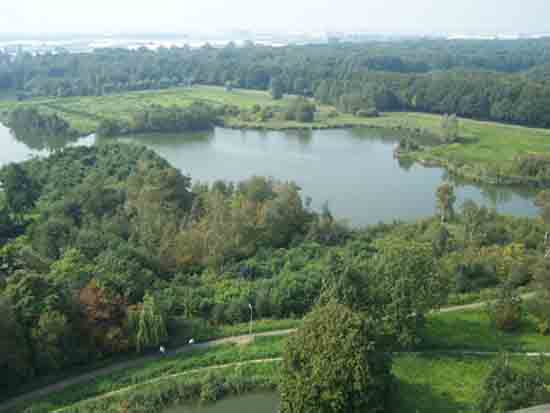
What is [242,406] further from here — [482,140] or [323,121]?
[323,121]

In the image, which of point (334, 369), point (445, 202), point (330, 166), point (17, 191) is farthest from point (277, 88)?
point (334, 369)

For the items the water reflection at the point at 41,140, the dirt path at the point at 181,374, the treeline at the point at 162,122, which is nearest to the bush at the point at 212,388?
the dirt path at the point at 181,374

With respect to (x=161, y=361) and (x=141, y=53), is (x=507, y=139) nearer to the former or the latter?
(x=161, y=361)

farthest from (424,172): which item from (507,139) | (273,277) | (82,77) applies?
(82,77)

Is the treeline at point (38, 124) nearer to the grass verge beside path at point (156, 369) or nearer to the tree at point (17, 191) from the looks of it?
the tree at point (17, 191)

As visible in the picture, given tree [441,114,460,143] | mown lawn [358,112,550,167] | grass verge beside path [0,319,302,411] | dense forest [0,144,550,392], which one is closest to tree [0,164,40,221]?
dense forest [0,144,550,392]

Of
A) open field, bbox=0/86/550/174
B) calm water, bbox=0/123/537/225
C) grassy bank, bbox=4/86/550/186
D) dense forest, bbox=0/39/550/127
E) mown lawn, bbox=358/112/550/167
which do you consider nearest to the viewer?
calm water, bbox=0/123/537/225

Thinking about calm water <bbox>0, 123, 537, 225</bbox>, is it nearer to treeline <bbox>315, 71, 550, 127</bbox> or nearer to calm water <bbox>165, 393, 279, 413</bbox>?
treeline <bbox>315, 71, 550, 127</bbox>
